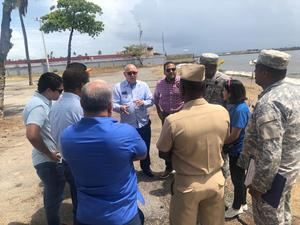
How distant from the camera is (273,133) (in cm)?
277

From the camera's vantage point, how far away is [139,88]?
18.7 feet

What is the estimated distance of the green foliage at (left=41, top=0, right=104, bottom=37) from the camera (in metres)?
34.2

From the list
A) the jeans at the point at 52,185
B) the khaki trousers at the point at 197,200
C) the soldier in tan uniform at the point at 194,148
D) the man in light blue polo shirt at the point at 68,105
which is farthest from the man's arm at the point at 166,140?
the jeans at the point at 52,185

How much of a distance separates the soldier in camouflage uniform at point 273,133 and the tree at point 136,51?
59.7 m

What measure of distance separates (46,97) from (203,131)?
186cm

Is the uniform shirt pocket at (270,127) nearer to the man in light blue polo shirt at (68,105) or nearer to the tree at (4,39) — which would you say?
the man in light blue polo shirt at (68,105)

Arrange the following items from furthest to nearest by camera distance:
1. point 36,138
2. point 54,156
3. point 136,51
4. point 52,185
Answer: point 136,51
point 52,185
point 54,156
point 36,138

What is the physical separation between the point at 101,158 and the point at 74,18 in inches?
1342

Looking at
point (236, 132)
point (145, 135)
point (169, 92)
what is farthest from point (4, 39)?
point (236, 132)

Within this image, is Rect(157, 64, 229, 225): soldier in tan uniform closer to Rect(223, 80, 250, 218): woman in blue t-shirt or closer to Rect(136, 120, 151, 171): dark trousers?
Rect(223, 80, 250, 218): woman in blue t-shirt

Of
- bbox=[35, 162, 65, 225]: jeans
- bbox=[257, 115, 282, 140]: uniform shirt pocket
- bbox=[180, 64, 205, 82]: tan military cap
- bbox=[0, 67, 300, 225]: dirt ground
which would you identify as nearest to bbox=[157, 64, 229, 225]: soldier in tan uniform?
bbox=[180, 64, 205, 82]: tan military cap

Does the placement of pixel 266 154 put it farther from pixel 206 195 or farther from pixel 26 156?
pixel 26 156

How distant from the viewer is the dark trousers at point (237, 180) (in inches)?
174

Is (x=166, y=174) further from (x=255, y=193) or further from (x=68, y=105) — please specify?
(x=255, y=193)
